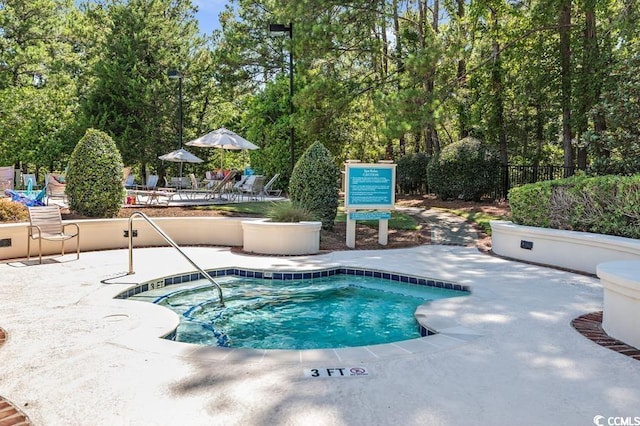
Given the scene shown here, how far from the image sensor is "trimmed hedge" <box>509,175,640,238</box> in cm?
774

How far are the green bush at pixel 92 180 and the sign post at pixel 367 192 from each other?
492cm

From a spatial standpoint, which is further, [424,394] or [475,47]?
[475,47]

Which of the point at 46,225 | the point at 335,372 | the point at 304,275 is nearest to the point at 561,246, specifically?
the point at 304,275

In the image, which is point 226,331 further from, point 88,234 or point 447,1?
point 447,1

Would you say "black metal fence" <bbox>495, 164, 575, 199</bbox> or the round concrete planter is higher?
"black metal fence" <bbox>495, 164, 575, 199</bbox>

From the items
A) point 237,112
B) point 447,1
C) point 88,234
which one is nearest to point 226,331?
Answer: point 88,234

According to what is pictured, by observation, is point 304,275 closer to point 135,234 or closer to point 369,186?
point 369,186

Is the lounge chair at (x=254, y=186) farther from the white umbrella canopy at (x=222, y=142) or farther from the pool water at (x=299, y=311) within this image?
the pool water at (x=299, y=311)

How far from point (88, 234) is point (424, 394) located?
8.10 meters

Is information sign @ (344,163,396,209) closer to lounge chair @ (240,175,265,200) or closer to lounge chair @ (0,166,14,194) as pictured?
lounge chair @ (240,175,265,200)

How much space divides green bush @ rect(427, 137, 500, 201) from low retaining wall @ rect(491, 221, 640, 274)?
21.2 ft

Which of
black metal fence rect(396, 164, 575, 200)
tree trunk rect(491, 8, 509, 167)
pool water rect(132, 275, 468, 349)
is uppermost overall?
tree trunk rect(491, 8, 509, 167)

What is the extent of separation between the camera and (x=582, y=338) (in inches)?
178

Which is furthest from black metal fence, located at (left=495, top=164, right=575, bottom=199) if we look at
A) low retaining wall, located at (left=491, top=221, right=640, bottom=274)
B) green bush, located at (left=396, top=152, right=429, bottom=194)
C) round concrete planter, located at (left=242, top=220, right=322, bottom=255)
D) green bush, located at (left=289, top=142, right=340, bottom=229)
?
round concrete planter, located at (left=242, top=220, right=322, bottom=255)
